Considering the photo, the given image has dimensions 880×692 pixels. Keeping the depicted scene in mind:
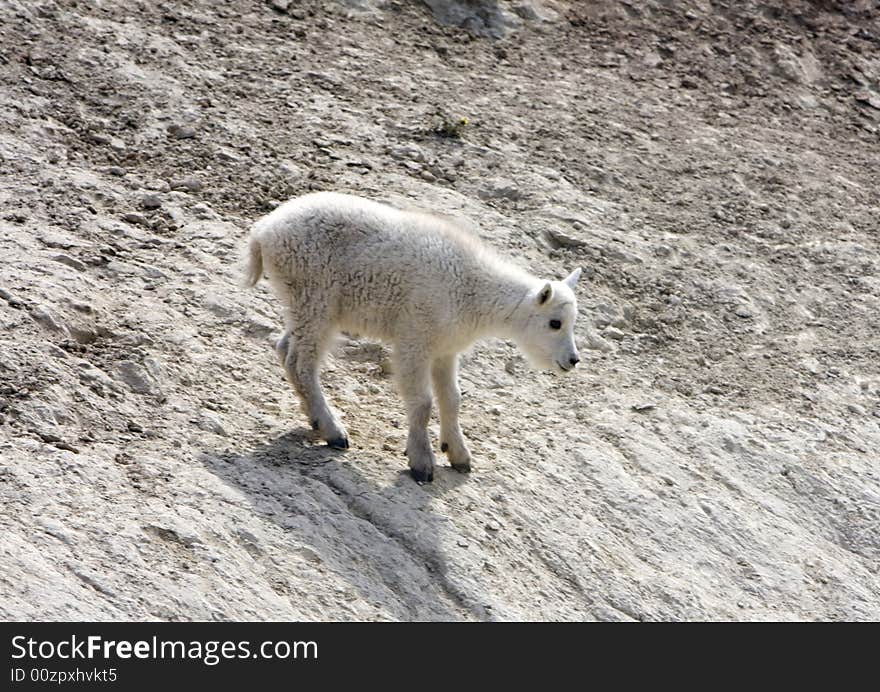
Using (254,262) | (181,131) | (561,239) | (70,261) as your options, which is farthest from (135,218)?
(561,239)

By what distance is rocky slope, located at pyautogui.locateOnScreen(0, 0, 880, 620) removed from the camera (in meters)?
7.78

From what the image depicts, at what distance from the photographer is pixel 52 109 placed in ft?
37.9

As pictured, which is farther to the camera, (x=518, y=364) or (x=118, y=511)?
(x=518, y=364)

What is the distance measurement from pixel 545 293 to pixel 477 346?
1687 millimetres

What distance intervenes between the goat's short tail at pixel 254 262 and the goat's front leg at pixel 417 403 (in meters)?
1.06

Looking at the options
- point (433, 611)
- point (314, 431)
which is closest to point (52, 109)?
point (314, 431)

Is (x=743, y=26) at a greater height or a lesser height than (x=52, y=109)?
greater

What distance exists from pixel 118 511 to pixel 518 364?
3988 millimetres

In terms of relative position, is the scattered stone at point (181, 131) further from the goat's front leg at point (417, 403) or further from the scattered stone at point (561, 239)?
the goat's front leg at point (417, 403)

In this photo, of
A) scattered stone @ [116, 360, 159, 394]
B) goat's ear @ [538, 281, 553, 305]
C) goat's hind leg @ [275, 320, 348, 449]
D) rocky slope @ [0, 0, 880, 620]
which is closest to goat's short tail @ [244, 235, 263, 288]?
goat's hind leg @ [275, 320, 348, 449]

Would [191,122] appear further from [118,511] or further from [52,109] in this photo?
[118,511]

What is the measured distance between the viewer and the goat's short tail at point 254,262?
349 inches

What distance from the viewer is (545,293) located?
29.7 ft

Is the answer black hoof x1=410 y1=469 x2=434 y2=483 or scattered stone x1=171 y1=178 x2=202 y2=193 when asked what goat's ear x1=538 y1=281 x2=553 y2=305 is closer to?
black hoof x1=410 y1=469 x2=434 y2=483
